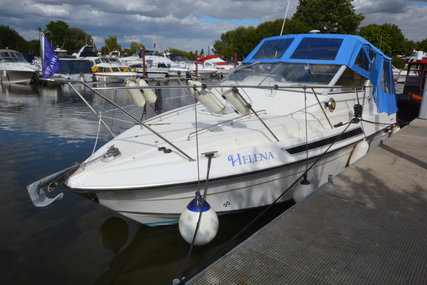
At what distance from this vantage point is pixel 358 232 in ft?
9.31

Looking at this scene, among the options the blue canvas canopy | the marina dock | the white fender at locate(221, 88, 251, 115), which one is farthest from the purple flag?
the marina dock

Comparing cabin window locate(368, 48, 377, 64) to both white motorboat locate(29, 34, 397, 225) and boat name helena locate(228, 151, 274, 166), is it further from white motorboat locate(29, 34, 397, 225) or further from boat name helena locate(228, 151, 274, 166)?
boat name helena locate(228, 151, 274, 166)

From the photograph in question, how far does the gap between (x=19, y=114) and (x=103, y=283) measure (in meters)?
10.9

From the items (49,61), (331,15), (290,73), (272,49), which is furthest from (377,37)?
(290,73)

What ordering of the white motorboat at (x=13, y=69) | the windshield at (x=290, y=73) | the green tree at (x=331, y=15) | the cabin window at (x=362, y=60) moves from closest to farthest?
1. the windshield at (x=290, y=73)
2. the cabin window at (x=362, y=60)
3. the white motorboat at (x=13, y=69)
4. the green tree at (x=331, y=15)

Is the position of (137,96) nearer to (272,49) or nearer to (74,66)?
(272,49)

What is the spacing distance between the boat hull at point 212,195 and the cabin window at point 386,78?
3.79 meters

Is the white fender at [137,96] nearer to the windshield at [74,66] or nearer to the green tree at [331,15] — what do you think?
the windshield at [74,66]

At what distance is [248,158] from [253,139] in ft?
1.30

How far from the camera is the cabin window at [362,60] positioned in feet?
18.9

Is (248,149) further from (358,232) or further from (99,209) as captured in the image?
(99,209)

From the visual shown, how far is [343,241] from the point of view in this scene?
270cm

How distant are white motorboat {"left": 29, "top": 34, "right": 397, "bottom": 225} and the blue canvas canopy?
2 centimetres

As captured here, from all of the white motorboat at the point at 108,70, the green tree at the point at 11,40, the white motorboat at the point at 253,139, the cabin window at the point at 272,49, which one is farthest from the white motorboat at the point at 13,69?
the green tree at the point at 11,40
